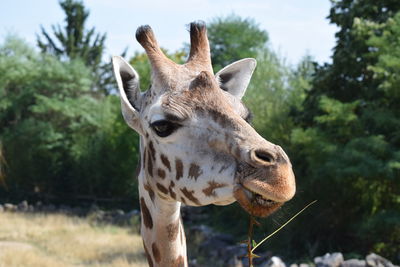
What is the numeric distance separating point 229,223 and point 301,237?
5211mm

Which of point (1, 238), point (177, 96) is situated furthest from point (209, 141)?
point (1, 238)

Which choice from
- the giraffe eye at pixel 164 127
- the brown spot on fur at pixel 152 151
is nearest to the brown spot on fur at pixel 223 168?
the giraffe eye at pixel 164 127

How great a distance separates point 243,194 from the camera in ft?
9.31

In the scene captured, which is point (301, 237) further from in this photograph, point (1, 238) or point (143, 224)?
point (143, 224)

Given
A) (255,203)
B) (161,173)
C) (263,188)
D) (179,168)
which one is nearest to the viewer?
(263,188)

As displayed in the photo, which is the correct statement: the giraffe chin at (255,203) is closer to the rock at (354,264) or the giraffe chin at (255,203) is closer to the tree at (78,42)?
the rock at (354,264)

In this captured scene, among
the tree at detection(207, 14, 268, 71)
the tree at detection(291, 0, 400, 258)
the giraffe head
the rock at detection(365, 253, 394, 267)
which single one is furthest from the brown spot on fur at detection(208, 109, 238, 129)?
the tree at detection(207, 14, 268, 71)

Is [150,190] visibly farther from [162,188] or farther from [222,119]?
[222,119]

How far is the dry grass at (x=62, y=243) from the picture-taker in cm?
1246

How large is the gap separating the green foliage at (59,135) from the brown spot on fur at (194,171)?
891 inches

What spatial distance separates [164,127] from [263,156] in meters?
0.70

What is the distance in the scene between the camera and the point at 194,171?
313 centimetres

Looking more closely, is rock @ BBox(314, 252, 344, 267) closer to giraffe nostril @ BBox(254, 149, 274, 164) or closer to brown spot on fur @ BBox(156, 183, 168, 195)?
brown spot on fur @ BBox(156, 183, 168, 195)

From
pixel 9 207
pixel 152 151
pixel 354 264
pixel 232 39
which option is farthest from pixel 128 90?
pixel 232 39
